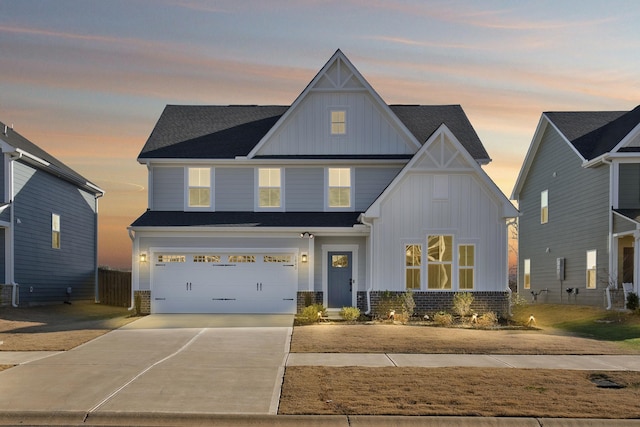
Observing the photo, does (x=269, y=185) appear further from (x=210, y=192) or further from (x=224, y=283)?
(x=224, y=283)

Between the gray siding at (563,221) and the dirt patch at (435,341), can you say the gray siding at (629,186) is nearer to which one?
the gray siding at (563,221)

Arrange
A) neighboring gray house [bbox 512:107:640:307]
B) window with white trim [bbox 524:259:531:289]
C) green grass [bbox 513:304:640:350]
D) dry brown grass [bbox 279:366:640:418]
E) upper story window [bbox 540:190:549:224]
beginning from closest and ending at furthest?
1. dry brown grass [bbox 279:366:640:418]
2. green grass [bbox 513:304:640:350]
3. neighboring gray house [bbox 512:107:640:307]
4. upper story window [bbox 540:190:549:224]
5. window with white trim [bbox 524:259:531:289]

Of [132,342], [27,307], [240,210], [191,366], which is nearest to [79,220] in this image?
[27,307]

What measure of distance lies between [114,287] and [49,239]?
212 inches

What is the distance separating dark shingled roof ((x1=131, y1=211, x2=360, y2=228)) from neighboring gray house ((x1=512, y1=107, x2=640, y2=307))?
373 inches

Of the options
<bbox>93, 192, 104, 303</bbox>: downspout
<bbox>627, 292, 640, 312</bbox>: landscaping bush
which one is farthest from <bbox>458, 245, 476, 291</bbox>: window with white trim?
<bbox>93, 192, 104, 303</bbox>: downspout

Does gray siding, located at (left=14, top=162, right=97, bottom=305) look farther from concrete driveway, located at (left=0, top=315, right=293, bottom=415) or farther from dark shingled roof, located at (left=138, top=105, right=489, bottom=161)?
concrete driveway, located at (left=0, top=315, right=293, bottom=415)

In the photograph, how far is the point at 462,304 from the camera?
923 inches

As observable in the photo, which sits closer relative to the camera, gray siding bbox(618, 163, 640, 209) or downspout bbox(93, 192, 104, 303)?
gray siding bbox(618, 163, 640, 209)

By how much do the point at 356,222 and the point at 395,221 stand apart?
1.83 meters

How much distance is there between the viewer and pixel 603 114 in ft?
103

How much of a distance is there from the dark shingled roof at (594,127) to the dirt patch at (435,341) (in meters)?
9.84

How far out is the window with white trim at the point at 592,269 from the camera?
1079 inches

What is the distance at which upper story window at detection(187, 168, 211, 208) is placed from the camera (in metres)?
26.8
